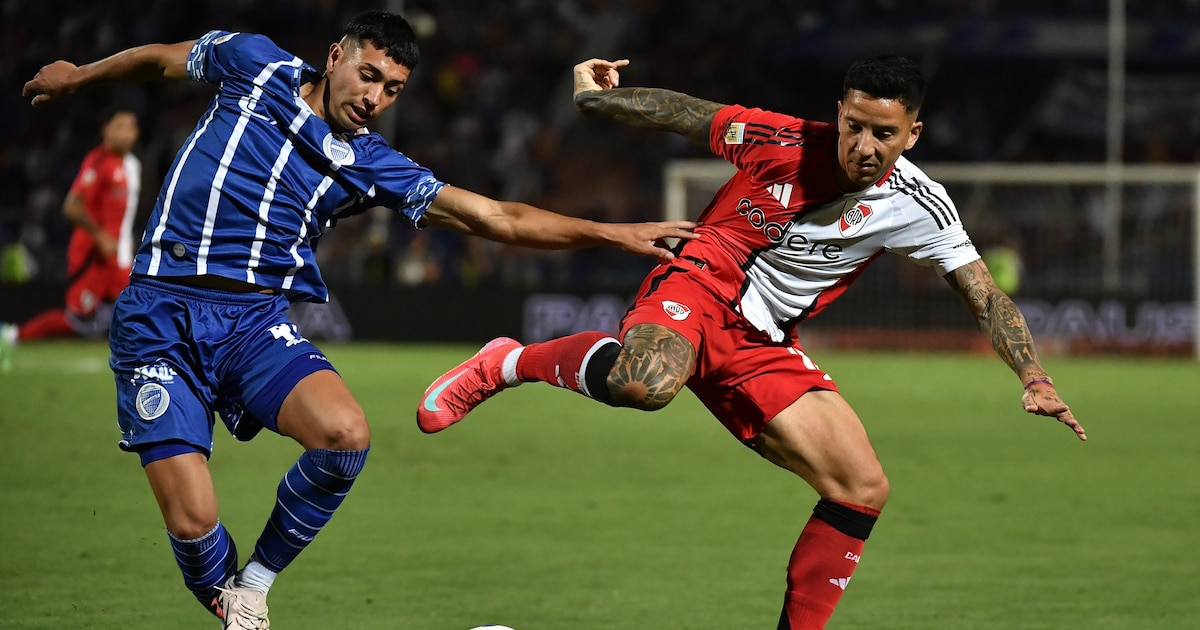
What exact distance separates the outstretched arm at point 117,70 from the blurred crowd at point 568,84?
55.1ft

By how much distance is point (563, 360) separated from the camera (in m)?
5.20

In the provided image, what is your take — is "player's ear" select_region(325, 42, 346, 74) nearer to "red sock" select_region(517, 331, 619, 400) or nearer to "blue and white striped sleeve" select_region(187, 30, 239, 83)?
"blue and white striped sleeve" select_region(187, 30, 239, 83)

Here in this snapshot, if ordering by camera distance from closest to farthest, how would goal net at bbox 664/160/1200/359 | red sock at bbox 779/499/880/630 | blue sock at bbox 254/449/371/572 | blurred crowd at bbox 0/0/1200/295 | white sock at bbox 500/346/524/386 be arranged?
blue sock at bbox 254/449/371/572 → red sock at bbox 779/499/880/630 → white sock at bbox 500/346/524/386 → goal net at bbox 664/160/1200/359 → blurred crowd at bbox 0/0/1200/295

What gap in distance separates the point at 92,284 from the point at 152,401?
28.9 feet

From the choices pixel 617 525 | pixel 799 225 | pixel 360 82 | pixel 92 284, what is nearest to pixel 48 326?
pixel 92 284

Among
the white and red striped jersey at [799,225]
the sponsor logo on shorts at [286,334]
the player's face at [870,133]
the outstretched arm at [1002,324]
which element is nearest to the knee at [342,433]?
the sponsor logo on shorts at [286,334]

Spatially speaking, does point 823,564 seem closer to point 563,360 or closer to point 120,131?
point 563,360

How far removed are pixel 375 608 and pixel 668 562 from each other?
5.26ft

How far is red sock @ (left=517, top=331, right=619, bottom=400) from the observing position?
5.11 metres

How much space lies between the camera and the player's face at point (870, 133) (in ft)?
16.1

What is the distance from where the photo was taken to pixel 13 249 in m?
21.0

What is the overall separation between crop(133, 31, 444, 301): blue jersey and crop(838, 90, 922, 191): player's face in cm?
141

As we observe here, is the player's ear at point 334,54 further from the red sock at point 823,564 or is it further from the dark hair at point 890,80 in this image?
the red sock at point 823,564

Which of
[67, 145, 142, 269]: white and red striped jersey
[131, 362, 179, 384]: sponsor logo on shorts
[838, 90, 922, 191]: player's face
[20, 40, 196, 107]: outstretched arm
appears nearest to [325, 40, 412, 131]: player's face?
[20, 40, 196, 107]: outstretched arm
